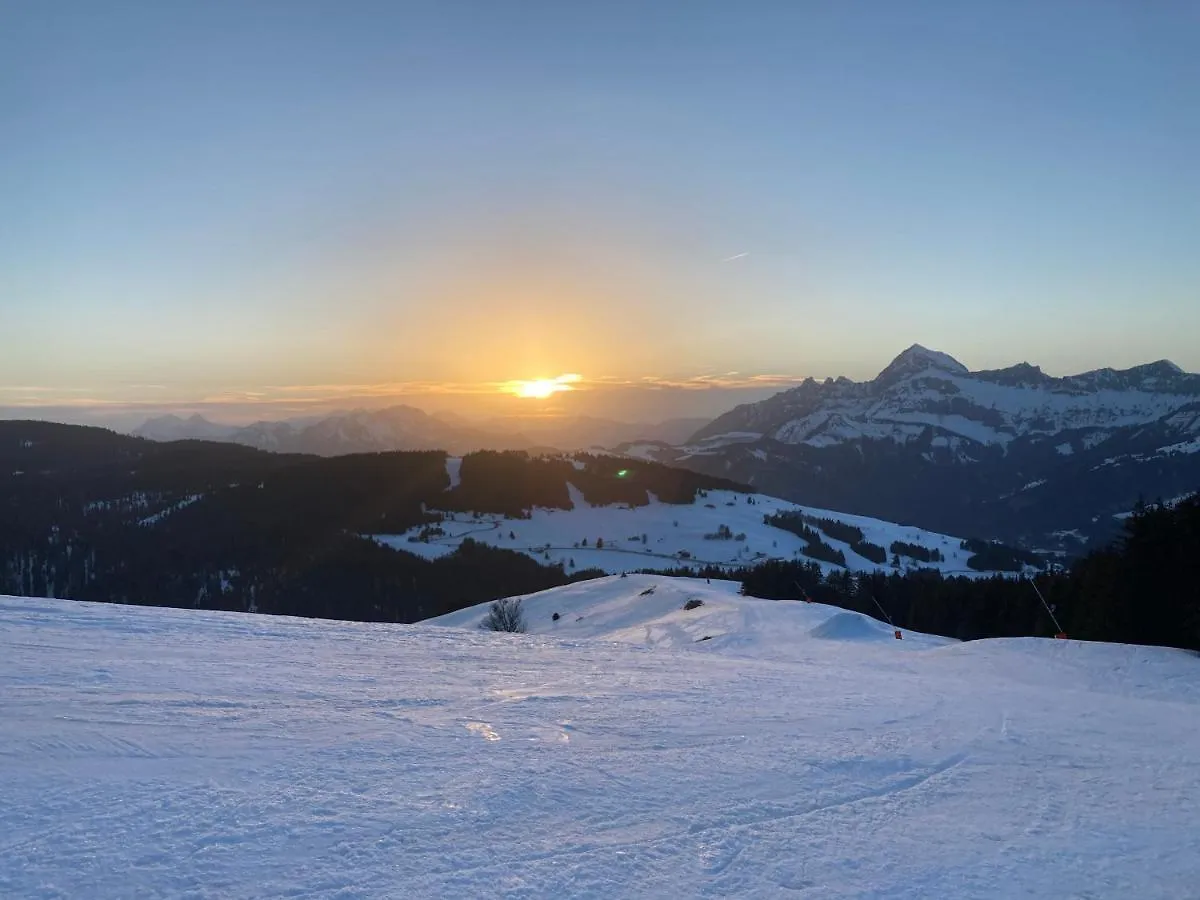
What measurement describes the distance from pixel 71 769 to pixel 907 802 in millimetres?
7979

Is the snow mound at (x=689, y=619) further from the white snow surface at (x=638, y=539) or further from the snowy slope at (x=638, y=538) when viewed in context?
the white snow surface at (x=638, y=539)

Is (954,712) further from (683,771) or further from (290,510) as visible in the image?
(290,510)

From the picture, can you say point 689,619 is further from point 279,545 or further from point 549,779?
point 279,545

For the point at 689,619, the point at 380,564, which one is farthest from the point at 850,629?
the point at 380,564

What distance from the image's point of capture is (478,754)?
7586 mm

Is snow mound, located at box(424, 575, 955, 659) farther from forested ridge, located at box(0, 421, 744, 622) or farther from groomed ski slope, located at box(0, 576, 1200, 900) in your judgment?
forested ridge, located at box(0, 421, 744, 622)

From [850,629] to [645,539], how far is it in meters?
133

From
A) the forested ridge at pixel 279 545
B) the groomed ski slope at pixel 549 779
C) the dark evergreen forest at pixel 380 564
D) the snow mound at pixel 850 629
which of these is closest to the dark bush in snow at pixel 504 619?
the dark evergreen forest at pixel 380 564

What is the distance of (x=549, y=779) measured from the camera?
22.8 ft

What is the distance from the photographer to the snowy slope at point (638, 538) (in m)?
151

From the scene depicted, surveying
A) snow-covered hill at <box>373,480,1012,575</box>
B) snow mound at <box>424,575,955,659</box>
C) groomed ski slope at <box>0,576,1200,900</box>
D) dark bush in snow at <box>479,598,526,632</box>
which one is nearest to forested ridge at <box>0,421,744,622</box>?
snow-covered hill at <box>373,480,1012,575</box>

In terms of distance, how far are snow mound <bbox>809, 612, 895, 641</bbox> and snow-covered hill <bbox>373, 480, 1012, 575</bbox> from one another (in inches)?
4089

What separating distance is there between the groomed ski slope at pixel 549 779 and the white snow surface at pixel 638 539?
426 ft

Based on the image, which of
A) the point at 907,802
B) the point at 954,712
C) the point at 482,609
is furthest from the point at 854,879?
the point at 482,609
